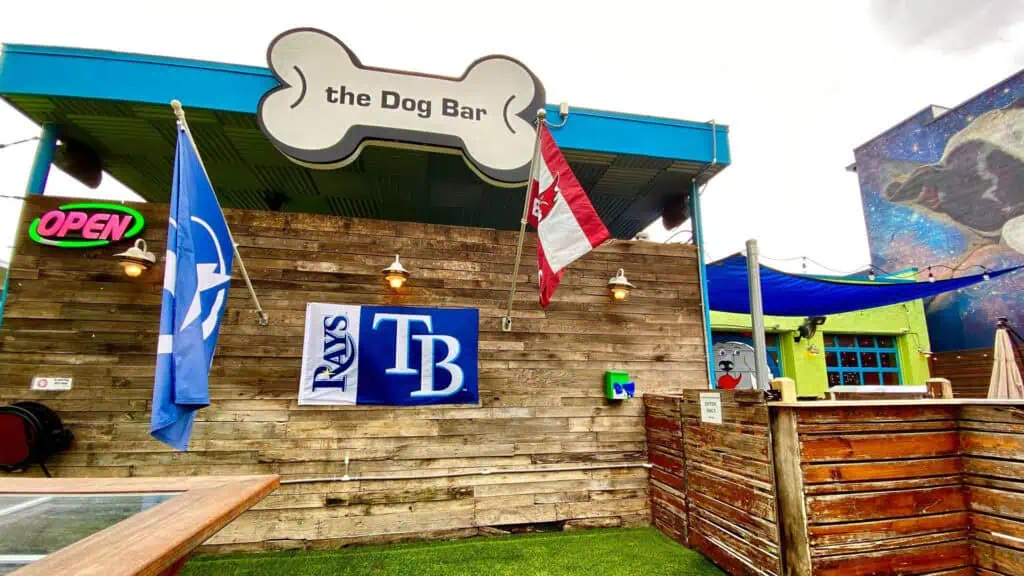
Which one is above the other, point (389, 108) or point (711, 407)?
point (389, 108)

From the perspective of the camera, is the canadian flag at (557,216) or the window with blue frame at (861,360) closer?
the canadian flag at (557,216)

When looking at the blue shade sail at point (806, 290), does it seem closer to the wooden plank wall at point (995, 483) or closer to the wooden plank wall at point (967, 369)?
the wooden plank wall at point (995, 483)

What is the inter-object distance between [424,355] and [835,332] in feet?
34.0

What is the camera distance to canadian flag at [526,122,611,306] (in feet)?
9.77

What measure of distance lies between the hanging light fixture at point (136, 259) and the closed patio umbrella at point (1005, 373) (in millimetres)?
10487

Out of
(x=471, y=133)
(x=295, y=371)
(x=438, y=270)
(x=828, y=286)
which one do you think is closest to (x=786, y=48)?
(x=828, y=286)

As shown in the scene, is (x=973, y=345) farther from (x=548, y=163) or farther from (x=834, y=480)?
(x=548, y=163)

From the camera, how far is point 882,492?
9.21 feet

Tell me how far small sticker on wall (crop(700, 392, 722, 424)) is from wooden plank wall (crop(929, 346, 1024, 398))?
1043cm

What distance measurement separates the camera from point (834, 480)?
2.76 metres

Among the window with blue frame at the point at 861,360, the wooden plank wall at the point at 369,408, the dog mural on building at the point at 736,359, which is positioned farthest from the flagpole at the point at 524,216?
the window with blue frame at the point at 861,360

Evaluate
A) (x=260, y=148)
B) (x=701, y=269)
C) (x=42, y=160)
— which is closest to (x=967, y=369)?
(x=701, y=269)

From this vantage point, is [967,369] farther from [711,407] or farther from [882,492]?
[711,407]

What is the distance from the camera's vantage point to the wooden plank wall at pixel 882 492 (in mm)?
2711
